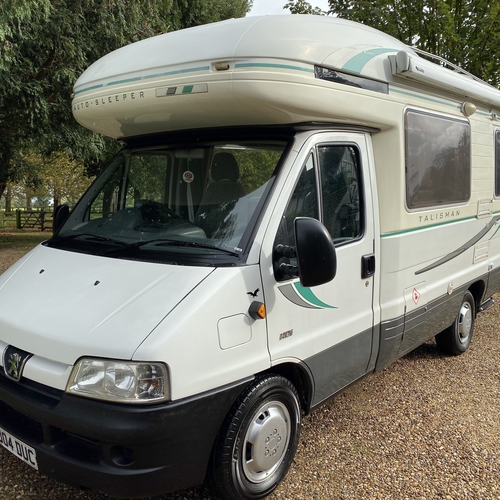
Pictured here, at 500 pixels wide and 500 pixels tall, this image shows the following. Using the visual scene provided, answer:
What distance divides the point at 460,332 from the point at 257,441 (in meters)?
3.52

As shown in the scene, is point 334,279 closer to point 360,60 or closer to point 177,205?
point 177,205

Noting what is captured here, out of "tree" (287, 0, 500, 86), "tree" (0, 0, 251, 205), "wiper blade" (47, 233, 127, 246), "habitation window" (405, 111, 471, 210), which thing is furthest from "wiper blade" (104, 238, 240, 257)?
"tree" (287, 0, 500, 86)

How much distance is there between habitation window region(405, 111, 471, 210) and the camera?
4.13 metres

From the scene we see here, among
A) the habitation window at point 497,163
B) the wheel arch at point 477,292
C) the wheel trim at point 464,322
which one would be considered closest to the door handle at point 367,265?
the wheel trim at point 464,322

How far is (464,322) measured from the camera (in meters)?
5.59

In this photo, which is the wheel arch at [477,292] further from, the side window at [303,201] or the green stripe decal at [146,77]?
the green stripe decal at [146,77]

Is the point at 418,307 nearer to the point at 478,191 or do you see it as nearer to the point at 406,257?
the point at 406,257

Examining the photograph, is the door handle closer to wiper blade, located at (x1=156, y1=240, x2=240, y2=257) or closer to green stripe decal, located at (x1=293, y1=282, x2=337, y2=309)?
green stripe decal, located at (x1=293, y1=282, x2=337, y2=309)

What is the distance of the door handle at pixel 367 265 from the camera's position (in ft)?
11.9

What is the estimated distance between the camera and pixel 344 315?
3.53 meters

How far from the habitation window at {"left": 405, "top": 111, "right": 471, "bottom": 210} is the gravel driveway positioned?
171 cm

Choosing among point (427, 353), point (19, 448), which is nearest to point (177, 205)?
point (19, 448)

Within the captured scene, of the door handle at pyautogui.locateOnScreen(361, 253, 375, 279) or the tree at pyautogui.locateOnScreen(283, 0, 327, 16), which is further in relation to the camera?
the tree at pyautogui.locateOnScreen(283, 0, 327, 16)

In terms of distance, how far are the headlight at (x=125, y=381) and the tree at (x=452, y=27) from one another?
900 cm
